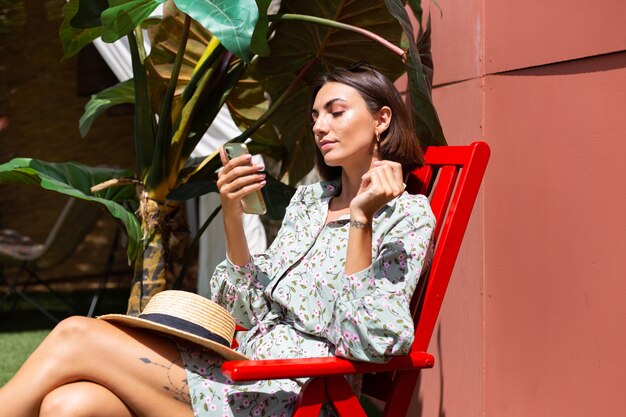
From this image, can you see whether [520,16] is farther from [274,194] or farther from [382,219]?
[274,194]

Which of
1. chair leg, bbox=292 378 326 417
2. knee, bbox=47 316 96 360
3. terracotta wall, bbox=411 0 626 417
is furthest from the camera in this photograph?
terracotta wall, bbox=411 0 626 417

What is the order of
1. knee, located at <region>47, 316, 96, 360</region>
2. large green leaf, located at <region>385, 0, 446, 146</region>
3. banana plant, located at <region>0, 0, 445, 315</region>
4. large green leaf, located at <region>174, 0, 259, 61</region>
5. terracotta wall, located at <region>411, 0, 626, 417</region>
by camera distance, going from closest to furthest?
knee, located at <region>47, 316, 96, 360</region> < terracotta wall, located at <region>411, 0, 626, 417</region> < large green leaf, located at <region>174, 0, 259, 61</region> < large green leaf, located at <region>385, 0, 446, 146</region> < banana plant, located at <region>0, 0, 445, 315</region>

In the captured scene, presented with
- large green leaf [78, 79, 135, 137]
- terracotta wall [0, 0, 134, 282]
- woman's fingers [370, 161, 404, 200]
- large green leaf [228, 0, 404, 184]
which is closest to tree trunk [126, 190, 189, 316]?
large green leaf [78, 79, 135, 137]

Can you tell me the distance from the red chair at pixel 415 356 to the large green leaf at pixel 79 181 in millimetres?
1066

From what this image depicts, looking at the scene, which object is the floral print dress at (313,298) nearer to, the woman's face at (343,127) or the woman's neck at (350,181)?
the woman's neck at (350,181)

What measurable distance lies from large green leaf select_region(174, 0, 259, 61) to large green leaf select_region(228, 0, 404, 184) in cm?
93

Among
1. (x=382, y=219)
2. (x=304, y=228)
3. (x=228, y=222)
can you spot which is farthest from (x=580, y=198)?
(x=228, y=222)

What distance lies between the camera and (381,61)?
3.70m

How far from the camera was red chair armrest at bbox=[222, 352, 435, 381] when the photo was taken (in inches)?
82.5

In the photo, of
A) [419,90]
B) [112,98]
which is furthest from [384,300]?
[112,98]

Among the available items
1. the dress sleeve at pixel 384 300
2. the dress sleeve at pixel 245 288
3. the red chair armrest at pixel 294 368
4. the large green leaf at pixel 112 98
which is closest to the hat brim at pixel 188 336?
the red chair armrest at pixel 294 368

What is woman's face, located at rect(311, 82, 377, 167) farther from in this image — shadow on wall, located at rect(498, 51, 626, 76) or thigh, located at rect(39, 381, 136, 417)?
thigh, located at rect(39, 381, 136, 417)

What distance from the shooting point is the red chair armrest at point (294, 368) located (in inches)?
82.5

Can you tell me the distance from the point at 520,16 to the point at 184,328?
1.37 metres
